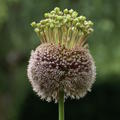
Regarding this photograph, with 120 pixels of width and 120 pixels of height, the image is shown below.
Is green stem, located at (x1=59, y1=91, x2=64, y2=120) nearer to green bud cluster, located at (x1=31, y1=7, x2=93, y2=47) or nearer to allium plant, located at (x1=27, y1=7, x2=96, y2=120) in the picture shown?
allium plant, located at (x1=27, y1=7, x2=96, y2=120)

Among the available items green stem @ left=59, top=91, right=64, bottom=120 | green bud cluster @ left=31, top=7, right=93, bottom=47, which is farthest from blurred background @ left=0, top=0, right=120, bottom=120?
green stem @ left=59, top=91, right=64, bottom=120

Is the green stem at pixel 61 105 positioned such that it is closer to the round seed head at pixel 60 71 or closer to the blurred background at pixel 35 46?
Answer: the round seed head at pixel 60 71

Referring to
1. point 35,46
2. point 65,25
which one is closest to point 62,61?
point 65,25

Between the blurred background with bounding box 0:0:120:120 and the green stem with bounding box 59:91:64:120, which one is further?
the blurred background with bounding box 0:0:120:120

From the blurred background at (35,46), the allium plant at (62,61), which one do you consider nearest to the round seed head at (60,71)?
the allium plant at (62,61)

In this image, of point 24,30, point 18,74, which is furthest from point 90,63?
point 18,74

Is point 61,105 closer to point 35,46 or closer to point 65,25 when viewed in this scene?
point 65,25
